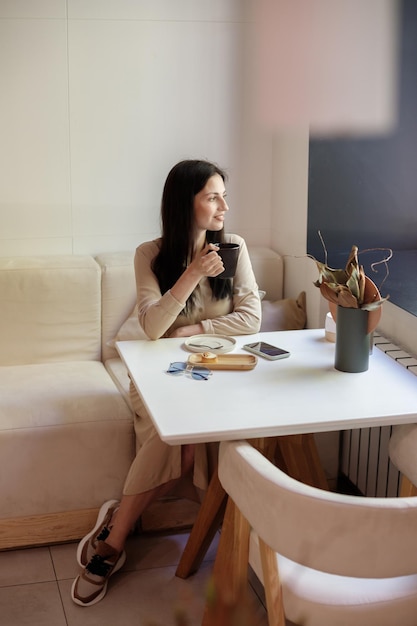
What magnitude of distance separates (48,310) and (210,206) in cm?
90

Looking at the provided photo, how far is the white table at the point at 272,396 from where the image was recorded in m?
1.81

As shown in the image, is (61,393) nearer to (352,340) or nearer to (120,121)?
(352,340)

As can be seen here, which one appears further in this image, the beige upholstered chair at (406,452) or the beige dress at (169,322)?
the beige dress at (169,322)

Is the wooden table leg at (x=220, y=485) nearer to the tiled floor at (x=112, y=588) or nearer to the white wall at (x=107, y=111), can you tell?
the tiled floor at (x=112, y=588)

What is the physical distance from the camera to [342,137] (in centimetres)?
311

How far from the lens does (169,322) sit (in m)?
2.41

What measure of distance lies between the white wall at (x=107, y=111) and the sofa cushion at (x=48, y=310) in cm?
28

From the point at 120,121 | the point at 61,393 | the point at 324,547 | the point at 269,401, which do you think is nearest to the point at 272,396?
the point at 269,401

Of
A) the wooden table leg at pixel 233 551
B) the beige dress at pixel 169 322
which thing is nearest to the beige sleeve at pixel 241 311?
the beige dress at pixel 169 322

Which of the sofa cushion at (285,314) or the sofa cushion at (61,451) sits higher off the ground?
the sofa cushion at (285,314)

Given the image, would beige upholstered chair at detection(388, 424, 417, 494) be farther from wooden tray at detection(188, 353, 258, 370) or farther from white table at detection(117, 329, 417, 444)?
wooden tray at detection(188, 353, 258, 370)

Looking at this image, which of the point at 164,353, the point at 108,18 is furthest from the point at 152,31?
the point at 164,353

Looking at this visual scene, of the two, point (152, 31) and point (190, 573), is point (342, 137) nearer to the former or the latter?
point (152, 31)

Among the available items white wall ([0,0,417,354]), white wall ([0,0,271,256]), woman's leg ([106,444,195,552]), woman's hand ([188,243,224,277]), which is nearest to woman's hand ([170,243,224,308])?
woman's hand ([188,243,224,277])
